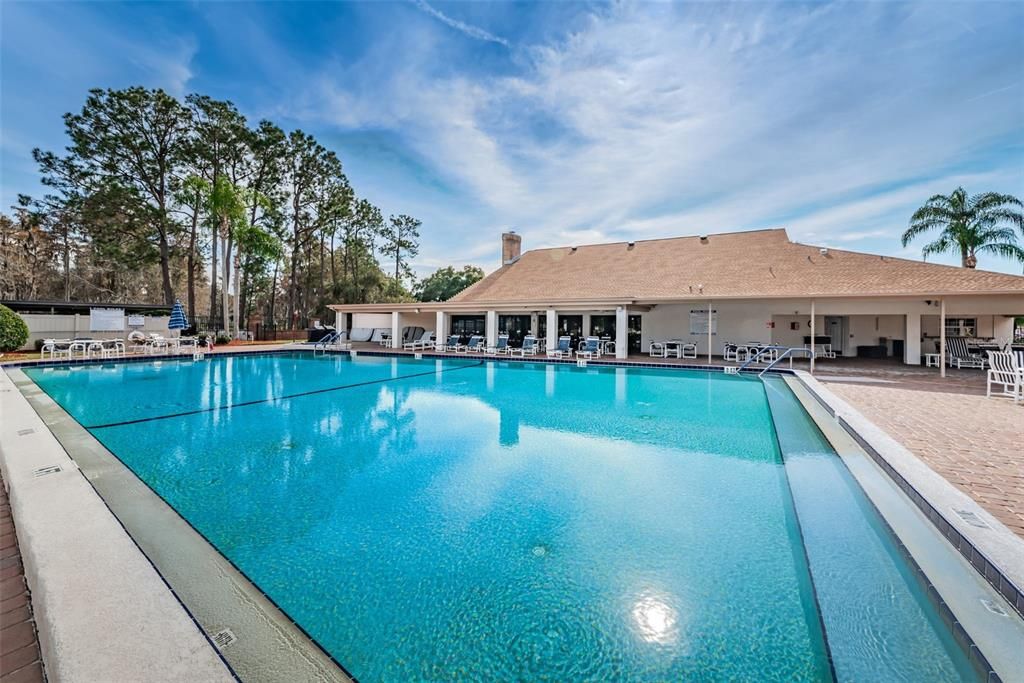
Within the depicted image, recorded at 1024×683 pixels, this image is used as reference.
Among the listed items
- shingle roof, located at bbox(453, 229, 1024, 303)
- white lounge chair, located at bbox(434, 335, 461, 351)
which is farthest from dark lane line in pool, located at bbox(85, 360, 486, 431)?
Result: shingle roof, located at bbox(453, 229, 1024, 303)

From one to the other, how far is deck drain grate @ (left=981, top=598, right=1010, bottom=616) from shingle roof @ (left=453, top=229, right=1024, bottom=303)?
468 inches

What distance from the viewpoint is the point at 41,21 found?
360 inches

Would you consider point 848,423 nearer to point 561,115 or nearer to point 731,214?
point 561,115

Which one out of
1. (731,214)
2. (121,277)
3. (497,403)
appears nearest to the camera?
(497,403)

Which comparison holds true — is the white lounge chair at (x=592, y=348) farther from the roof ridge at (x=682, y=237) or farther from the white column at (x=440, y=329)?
the roof ridge at (x=682, y=237)

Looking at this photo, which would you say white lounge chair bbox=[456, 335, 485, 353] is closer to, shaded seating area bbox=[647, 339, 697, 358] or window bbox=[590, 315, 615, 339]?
window bbox=[590, 315, 615, 339]

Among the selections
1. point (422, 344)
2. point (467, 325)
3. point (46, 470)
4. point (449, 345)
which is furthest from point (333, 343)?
point (46, 470)

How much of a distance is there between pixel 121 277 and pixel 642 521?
45.4 meters

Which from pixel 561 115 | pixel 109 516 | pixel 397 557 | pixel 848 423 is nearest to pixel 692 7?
pixel 561 115

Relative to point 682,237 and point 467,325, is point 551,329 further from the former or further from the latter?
point 682,237

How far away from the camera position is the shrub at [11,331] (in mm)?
14445

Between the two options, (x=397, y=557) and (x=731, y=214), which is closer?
(x=397, y=557)

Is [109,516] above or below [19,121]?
below

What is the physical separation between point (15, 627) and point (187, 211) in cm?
2952
